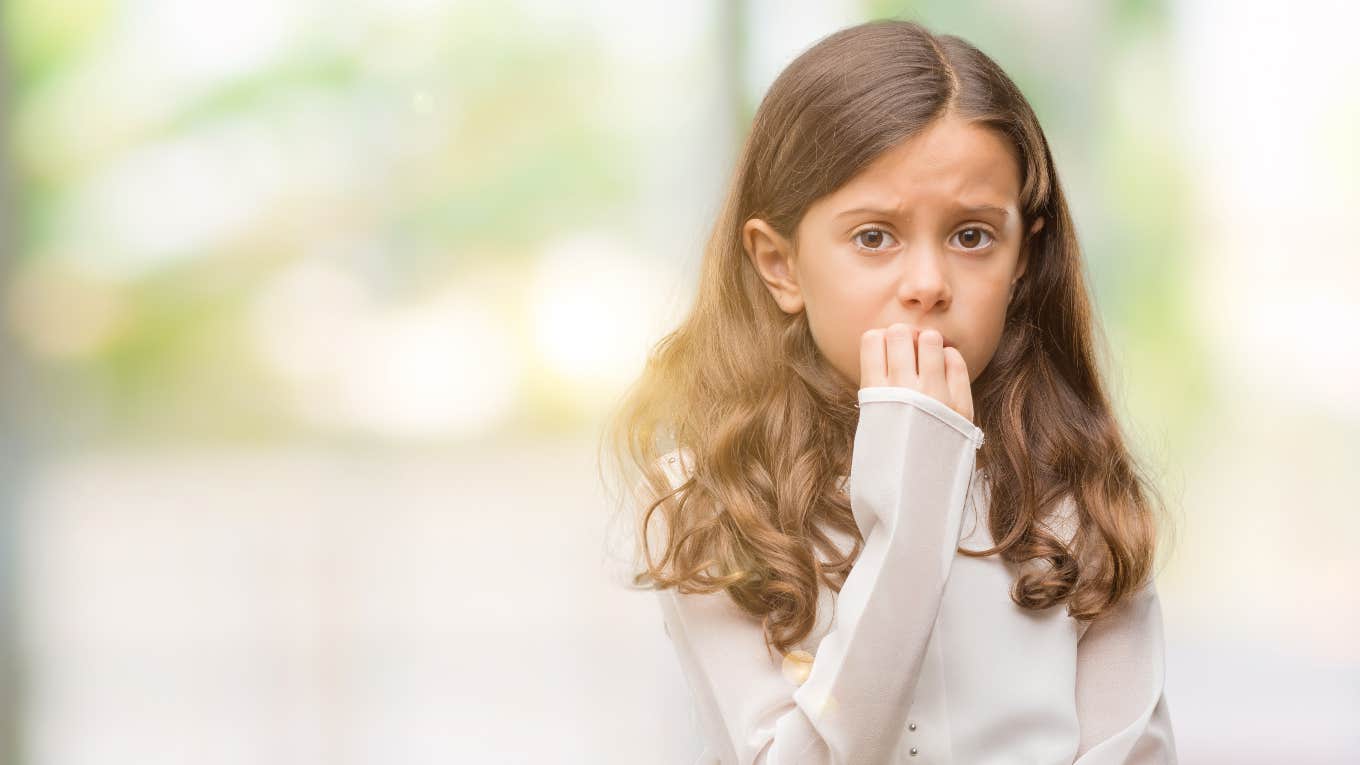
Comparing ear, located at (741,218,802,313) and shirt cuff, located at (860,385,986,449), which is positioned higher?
ear, located at (741,218,802,313)

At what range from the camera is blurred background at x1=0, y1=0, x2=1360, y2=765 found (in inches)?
70.4

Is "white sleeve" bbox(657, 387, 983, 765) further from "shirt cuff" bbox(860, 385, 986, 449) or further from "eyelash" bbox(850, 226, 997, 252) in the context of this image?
"eyelash" bbox(850, 226, 997, 252)

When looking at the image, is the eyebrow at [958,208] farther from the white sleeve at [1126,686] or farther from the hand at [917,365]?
the white sleeve at [1126,686]

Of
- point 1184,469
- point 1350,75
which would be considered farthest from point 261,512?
point 1350,75

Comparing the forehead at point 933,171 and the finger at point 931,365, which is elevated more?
the forehead at point 933,171

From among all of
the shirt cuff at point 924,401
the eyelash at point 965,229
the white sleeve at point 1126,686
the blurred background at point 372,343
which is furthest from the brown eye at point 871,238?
the blurred background at point 372,343

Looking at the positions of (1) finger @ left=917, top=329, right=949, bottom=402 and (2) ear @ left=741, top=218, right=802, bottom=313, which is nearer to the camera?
(1) finger @ left=917, top=329, right=949, bottom=402

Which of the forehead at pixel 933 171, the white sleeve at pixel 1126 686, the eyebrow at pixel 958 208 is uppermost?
the forehead at pixel 933 171

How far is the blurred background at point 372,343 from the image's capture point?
1.79 m

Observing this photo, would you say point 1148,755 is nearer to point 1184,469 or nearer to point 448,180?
point 1184,469

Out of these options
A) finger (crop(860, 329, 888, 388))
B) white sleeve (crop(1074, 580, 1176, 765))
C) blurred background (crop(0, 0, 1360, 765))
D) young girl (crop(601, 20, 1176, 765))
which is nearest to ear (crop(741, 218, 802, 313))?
young girl (crop(601, 20, 1176, 765))

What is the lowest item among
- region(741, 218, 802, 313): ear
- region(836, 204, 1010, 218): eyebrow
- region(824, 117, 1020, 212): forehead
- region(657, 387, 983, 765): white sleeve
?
region(657, 387, 983, 765): white sleeve

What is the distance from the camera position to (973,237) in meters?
0.98

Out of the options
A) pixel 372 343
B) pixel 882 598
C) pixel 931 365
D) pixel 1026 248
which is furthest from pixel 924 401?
pixel 372 343
